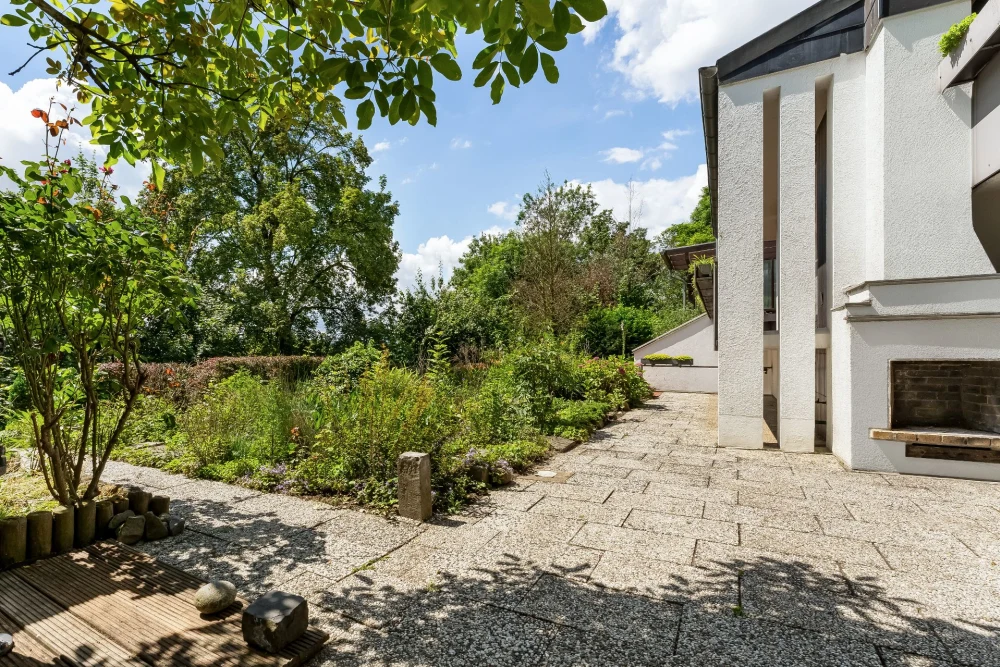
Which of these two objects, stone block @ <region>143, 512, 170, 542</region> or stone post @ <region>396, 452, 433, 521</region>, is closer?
stone block @ <region>143, 512, 170, 542</region>

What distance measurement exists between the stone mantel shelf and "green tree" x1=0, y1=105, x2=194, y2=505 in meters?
6.93

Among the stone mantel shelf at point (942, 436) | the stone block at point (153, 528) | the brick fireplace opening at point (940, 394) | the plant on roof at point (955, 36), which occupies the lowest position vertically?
the stone block at point (153, 528)

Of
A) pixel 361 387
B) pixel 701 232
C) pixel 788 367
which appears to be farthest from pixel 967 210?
pixel 701 232

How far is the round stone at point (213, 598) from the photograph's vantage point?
228 centimetres

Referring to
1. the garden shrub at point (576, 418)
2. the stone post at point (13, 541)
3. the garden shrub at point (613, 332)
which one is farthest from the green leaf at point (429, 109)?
the garden shrub at point (613, 332)

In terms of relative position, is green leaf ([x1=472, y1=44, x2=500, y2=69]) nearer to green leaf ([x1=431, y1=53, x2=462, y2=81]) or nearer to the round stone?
green leaf ([x1=431, y1=53, x2=462, y2=81])

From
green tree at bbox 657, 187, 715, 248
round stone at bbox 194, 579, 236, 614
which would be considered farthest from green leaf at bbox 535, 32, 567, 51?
green tree at bbox 657, 187, 715, 248

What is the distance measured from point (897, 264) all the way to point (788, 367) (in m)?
1.69

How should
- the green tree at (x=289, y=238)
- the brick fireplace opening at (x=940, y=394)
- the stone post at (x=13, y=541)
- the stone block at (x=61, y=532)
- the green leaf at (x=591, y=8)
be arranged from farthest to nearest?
the green tree at (x=289, y=238), the brick fireplace opening at (x=940, y=394), the stone block at (x=61, y=532), the stone post at (x=13, y=541), the green leaf at (x=591, y=8)

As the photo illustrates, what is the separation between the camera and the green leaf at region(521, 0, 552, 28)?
4.56 ft

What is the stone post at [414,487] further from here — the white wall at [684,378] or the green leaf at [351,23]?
the white wall at [684,378]

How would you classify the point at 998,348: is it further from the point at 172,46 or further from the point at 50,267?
the point at 50,267

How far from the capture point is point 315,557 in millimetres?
3180

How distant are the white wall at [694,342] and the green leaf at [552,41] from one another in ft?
44.5
